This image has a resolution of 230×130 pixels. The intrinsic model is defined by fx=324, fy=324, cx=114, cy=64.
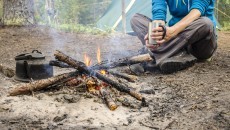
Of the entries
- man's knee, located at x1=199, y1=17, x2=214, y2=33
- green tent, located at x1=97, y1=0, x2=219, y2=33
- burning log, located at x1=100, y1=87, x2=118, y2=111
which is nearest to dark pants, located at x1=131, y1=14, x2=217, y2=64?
man's knee, located at x1=199, y1=17, x2=214, y2=33

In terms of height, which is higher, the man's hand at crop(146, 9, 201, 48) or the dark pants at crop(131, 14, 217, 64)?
the man's hand at crop(146, 9, 201, 48)

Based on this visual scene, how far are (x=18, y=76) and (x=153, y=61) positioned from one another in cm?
189

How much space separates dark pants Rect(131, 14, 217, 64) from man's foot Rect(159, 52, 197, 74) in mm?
98

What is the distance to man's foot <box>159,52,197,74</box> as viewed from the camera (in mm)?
4305

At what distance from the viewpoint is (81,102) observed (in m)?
3.17

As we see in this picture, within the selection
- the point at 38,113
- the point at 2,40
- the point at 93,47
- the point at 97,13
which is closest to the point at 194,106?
the point at 38,113

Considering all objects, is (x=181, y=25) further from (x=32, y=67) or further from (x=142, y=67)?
(x=32, y=67)

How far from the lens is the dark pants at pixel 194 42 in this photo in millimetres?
4266

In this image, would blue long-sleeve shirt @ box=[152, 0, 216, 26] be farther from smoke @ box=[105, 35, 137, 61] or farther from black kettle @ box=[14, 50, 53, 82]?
black kettle @ box=[14, 50, 53, 82]

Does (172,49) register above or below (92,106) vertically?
above

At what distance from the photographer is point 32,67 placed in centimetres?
378

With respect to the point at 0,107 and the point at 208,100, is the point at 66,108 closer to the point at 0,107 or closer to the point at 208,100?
the point at 0,107

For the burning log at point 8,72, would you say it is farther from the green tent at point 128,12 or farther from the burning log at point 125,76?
the green tent at point 128,12

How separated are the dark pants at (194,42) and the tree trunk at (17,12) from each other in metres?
4.89
